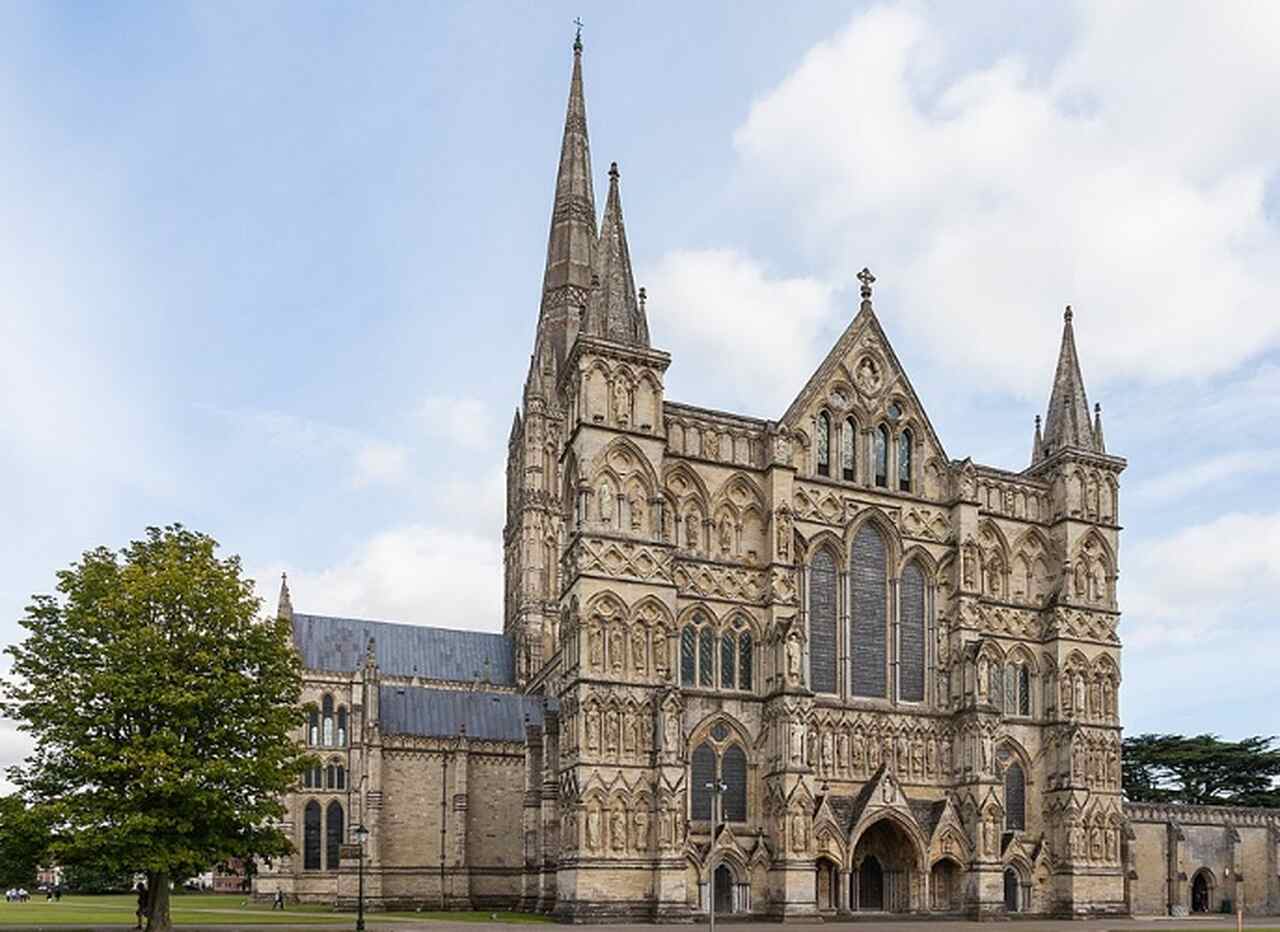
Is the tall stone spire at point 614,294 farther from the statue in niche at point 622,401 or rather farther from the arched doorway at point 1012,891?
the arched doorway at point 1012,891

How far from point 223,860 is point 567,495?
19.6m

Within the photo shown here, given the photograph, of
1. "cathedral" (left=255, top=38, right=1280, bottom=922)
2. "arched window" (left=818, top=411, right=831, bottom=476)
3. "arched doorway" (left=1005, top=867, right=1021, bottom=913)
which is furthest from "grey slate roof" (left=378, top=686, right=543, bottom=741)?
"arched doorway" (left=1005, top=867, right=1021, bottom=913)

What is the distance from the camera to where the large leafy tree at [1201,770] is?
83.9 metres

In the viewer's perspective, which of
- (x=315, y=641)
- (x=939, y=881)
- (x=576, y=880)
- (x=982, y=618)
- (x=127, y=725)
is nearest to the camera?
(x=127, y=725)

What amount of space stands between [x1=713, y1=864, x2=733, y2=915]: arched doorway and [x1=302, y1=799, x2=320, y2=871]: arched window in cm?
3655

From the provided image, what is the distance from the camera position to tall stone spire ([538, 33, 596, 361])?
78.2 m

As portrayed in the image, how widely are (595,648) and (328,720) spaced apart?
37.4 metres

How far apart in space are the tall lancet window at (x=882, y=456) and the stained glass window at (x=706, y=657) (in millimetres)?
10791

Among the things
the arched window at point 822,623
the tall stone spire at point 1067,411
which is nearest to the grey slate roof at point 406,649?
the arched window at point 822,623

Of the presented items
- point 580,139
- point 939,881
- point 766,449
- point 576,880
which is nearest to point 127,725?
point 576,880

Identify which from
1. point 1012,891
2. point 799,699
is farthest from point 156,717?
point 1012,891

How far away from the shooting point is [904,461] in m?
53.5

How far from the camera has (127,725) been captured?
33.7m

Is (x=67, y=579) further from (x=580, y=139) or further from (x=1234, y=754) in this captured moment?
(x=1234, y=754)
